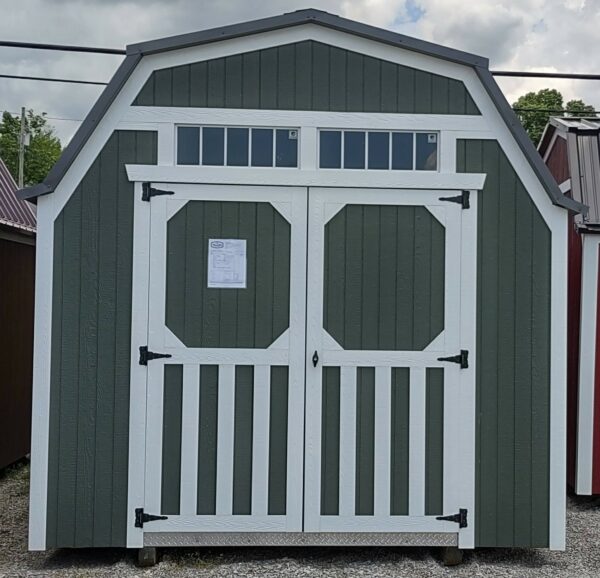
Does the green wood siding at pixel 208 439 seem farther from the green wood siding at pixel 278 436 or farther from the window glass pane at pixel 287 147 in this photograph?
the window glass pane at pixel 287 147

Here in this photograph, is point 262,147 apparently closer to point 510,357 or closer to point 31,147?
point 510,357

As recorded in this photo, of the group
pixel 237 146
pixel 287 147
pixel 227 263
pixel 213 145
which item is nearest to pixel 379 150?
pixel 287 147

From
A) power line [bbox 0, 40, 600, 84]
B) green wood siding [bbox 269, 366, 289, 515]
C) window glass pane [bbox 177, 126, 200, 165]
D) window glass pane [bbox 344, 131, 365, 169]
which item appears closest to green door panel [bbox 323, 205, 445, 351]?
window glass pane [bbox 344, 131, 365, 169]

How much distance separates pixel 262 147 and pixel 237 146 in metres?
0.15

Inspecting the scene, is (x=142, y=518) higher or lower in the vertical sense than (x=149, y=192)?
lower

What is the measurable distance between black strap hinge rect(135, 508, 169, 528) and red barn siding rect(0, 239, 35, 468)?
269cm

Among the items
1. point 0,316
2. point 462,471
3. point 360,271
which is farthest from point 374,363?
point 0,316

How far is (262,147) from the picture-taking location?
4309 mm

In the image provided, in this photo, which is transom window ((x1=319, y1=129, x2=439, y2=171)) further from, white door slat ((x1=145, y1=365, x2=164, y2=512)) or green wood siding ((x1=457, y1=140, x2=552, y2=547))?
white door slat ((x1=145, y1=365, x2=164, y2=512))

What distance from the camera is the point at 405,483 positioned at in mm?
4281

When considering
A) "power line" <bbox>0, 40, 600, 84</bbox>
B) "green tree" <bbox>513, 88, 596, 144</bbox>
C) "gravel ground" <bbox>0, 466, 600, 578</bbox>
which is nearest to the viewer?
"gravel ground" <bbox>0, 466, 600, 578</bbox>

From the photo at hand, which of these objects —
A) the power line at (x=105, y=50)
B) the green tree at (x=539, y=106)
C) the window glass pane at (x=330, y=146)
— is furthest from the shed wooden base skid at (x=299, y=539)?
the green tree at (x=539, y=106)

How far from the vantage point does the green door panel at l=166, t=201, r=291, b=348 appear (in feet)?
13.9

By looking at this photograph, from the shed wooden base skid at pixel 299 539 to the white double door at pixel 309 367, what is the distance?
0.14 ft
